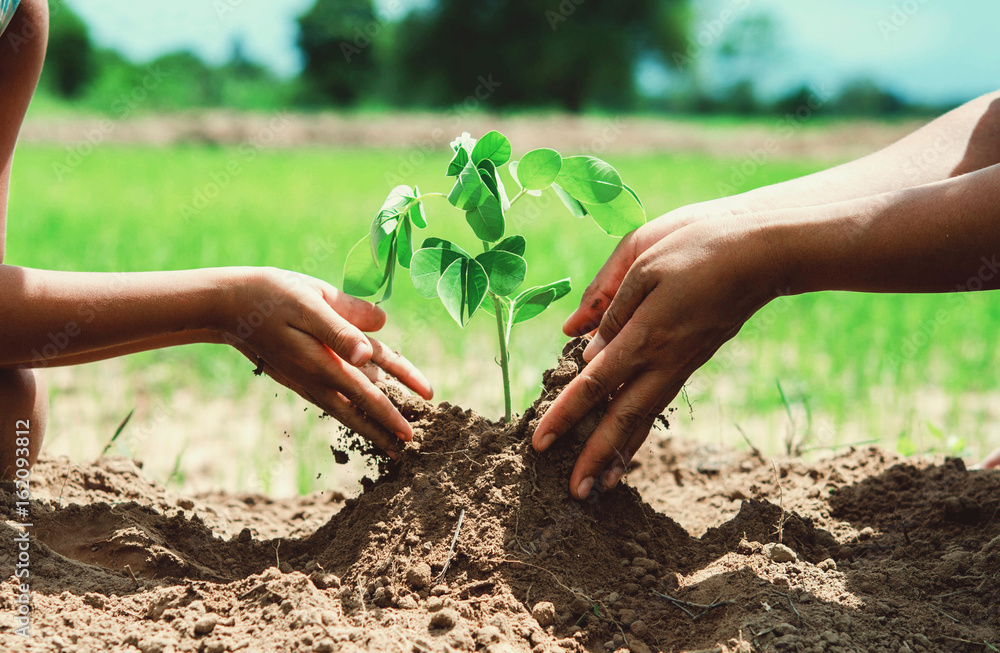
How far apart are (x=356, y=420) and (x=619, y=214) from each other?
2.38ft

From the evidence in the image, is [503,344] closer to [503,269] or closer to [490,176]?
[503,269]

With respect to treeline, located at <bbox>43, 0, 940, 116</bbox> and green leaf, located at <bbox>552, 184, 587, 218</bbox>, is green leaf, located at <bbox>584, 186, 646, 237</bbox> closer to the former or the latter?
green leaf, located at <bbox>552, 184, 587, 218</bbox>

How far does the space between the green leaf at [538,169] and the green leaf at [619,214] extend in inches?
5.7

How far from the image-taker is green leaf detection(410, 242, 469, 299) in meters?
1.42

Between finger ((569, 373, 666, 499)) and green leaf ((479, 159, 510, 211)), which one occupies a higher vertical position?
green leaf ((479, 159, 510, 211))

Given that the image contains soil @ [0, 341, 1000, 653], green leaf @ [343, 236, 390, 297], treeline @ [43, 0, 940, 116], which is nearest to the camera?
soil @ [0, 341, 1000, 653]

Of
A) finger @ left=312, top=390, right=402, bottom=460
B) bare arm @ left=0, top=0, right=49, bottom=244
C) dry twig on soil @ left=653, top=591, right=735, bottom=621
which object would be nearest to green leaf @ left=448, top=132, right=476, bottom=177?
finger @ left=312, top=390, right=402, bottom=460

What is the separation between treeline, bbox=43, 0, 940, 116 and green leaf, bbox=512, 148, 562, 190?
32273 mm

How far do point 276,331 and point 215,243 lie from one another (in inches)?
184

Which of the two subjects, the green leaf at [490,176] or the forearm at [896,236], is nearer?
the forearm at [896,236]

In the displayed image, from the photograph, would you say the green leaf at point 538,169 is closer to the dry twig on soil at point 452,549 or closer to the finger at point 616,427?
the finger at point 616,427

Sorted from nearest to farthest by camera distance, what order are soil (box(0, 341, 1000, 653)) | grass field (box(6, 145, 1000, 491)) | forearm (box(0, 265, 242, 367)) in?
1. soil (box(0, 341, 1000, 653))
2. forearm (box(0, 265, 242, 367))
3. grass field (box(6, 145, 1000, 491))

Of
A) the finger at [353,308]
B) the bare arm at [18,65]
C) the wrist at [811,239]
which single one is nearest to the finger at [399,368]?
the finger at [353,308]

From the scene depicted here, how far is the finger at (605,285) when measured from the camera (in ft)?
5.35
